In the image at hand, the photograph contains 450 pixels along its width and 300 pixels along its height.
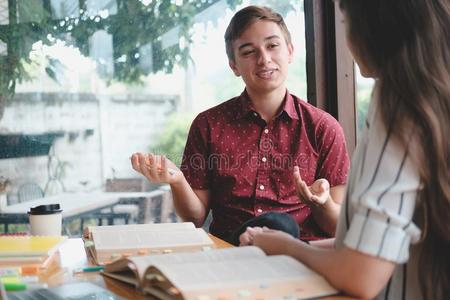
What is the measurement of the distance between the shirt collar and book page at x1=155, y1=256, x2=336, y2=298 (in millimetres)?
986

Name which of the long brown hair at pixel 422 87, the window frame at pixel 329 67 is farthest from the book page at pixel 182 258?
the window frame at pixel 329 67

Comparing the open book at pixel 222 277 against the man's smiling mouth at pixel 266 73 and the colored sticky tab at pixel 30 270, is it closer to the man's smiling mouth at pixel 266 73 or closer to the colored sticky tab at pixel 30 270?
the colored sticky tab at pixel 30 270

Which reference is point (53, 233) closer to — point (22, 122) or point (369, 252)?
point (369, 252)

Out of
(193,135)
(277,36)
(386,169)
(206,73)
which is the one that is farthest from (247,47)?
(386,169)

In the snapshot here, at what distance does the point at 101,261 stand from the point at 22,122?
1400 millimetres

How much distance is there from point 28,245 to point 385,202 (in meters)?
0.75

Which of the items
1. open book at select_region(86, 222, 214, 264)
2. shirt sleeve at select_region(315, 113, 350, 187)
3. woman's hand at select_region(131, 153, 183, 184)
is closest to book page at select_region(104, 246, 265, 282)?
open book at select_region(86, 222, 214, 264)

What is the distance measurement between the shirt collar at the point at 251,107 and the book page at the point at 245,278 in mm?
986

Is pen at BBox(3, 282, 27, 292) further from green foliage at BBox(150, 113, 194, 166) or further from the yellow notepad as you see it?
green foliage at BBox(150, 113, 194, 166)

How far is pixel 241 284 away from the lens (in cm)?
82

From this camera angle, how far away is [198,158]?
6.23 feet

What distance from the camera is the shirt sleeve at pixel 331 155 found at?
1814 mm

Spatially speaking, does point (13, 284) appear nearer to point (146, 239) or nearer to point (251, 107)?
point (146, 239)

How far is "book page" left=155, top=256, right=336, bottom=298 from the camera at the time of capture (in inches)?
31.6
